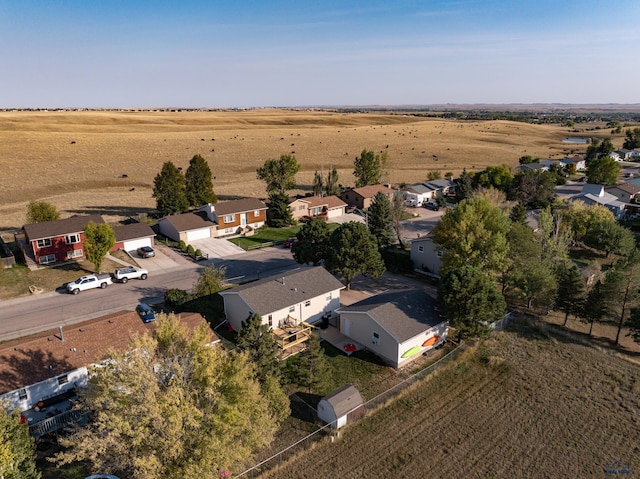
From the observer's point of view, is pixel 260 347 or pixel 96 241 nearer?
pixel 260 347

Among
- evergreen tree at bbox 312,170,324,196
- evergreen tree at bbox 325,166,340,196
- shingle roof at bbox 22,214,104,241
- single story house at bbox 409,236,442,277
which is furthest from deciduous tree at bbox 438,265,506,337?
evergreen tree at bbox 325,166,340,196

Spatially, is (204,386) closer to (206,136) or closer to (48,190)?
(48,190)

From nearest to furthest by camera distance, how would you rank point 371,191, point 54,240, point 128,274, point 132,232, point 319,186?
point 128,274, point 54,240, point 132,232, point 371,191, point 319,186

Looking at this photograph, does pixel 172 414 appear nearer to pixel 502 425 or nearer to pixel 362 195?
pixel 502 425

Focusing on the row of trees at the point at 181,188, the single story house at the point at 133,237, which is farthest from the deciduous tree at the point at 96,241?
the row of trees at the point at 181,188

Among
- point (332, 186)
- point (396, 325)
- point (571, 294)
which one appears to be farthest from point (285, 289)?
point (332, 186)

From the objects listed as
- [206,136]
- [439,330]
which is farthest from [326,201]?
[206,136]

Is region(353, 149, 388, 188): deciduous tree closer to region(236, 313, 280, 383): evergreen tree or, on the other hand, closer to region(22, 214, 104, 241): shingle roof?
region(22, 214, 104, 241): shingle roof
